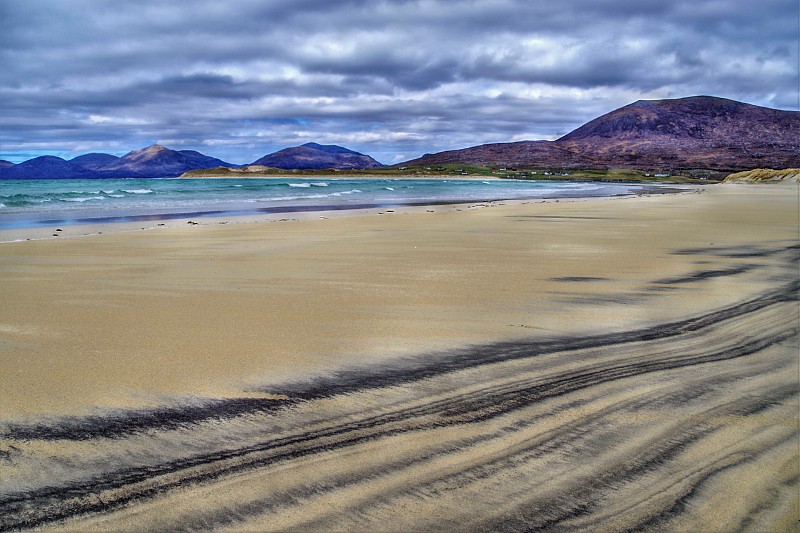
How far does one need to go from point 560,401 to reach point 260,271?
4.49 m

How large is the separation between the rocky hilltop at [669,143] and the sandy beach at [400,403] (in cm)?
10864

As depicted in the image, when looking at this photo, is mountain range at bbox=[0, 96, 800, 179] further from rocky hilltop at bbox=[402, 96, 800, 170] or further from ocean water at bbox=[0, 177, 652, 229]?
ocean water at bbox=[0, 177, 652, 229]

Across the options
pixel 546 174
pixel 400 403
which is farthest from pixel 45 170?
pixel 400 403

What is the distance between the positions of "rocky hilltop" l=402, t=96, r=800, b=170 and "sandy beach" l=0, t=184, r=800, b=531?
108644mm

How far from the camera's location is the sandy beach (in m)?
1.92

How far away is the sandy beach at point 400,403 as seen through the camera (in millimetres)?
1922

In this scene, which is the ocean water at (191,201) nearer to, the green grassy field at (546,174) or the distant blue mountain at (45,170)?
the green grassy field at (546,174)

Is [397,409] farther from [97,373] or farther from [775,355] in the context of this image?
[775,355]

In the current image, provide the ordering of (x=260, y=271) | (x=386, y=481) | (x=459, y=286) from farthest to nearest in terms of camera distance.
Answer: (x=260, y=271) < (x=459, y=286) < (x=386, y=481)

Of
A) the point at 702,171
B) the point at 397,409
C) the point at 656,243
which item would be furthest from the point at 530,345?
the point at 702,171

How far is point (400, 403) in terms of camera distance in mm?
2719

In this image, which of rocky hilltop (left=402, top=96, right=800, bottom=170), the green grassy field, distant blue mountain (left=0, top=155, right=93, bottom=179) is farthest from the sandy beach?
distant blue mountain (left=0, top=155, right=93, bottom=179)

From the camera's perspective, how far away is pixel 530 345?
11.8 ft

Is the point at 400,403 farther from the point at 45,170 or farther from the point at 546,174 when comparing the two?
the point at 45,170
